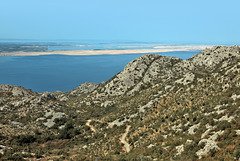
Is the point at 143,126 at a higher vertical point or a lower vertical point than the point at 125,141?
higher

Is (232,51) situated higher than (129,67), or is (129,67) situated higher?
(232,51)

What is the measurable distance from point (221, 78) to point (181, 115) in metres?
16.4

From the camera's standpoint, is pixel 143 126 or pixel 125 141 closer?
pixel 125 141

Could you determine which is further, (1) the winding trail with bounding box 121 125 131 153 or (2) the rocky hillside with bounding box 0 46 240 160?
(1) the winding trail with bounding box 121 125 131 153

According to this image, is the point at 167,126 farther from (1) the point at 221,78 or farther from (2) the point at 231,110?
(1) the point at 221,78

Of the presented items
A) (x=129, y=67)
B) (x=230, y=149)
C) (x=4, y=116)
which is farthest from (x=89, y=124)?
(x=129, y=67)

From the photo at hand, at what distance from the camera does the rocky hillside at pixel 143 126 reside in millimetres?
24495

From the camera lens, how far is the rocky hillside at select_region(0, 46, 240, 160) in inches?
964

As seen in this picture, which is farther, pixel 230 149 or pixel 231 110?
pixel 231 110

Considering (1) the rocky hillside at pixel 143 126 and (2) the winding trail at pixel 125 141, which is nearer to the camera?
(1) the rocky hillside at pixel 143 126

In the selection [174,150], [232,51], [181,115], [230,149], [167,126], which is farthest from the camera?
[232,51]

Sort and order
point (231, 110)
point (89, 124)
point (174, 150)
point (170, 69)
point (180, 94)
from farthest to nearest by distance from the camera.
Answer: point (170, 69)
point (89, 124)
point (180, 94)
point (231, 110)
point (174, 150)

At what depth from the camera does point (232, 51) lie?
271 feet

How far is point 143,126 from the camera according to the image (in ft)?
132
